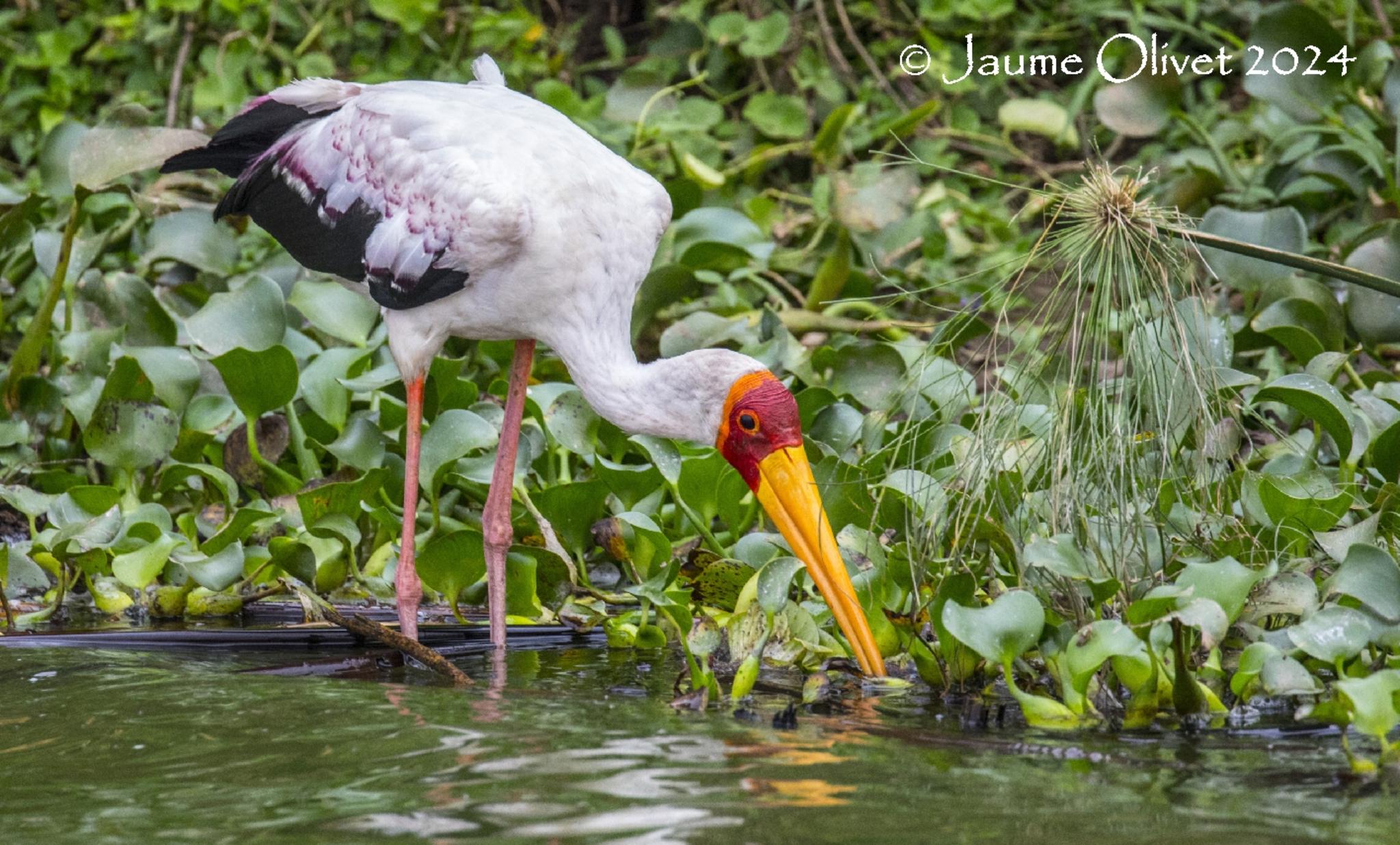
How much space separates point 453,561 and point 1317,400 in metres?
2.11

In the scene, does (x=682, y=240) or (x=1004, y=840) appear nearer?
(x=1004, y=840)

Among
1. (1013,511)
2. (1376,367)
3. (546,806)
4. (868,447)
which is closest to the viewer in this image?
(546,806)

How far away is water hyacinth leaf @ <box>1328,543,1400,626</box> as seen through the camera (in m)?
3.00

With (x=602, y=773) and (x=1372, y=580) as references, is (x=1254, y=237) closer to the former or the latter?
(x=1372, y=580)

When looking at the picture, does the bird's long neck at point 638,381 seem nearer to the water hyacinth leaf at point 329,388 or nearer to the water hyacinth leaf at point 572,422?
the water hyacinth leaf at point 572,422

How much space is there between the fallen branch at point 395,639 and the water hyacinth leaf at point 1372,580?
5.94ft

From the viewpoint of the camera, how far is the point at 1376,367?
4.82 m

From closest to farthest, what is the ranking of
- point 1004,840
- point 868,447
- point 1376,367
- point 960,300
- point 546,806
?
point 1004,840 → point 546,806 → point 868,447 → point 1376,367 → point 960,300

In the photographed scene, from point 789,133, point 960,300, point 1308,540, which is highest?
point 789,133

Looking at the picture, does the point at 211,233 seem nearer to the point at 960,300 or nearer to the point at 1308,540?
the point at 960,300

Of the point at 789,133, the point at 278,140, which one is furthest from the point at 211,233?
the point at 789,133

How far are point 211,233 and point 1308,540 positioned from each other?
383 centimetres

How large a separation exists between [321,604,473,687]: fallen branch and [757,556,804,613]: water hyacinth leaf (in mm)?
677

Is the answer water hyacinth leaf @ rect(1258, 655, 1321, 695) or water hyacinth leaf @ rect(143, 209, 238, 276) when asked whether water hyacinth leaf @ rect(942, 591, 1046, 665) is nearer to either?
water hyacinth leaf @ rect(1258, 655, 1321, 695)
